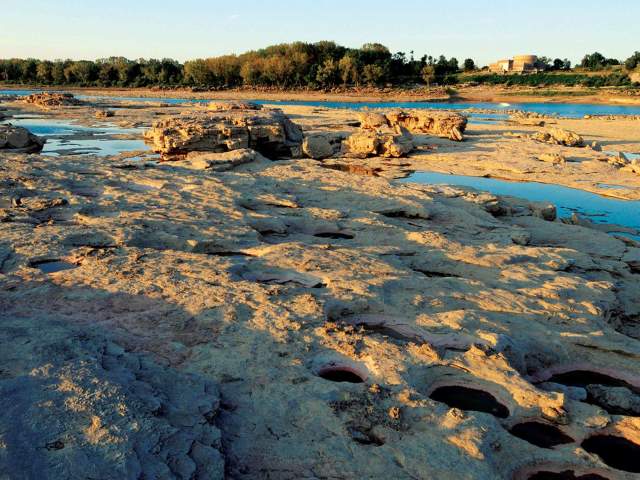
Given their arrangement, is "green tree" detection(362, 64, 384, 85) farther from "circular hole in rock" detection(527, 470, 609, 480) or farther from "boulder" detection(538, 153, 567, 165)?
"circular hole in rock" detection(527, 470, 609, 480)

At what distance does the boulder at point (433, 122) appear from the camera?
25.8 m

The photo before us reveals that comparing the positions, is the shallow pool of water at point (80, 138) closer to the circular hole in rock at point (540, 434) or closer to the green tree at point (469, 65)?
the circular hole in rock at point (540, 434)

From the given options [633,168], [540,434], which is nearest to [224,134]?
[633,168]

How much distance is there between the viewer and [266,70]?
7819cm

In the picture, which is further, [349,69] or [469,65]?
[469,65]

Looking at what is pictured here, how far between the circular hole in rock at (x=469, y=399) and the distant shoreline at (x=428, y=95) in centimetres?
6097

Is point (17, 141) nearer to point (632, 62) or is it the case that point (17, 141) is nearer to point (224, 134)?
point (224, 134)

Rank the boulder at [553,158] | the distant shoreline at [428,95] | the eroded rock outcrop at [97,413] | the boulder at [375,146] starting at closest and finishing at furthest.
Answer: the eroded rock outcrop at [97,413] < the boulder at [553,158] < the boulder at [375,146] < the distant shoreline at [428,95]

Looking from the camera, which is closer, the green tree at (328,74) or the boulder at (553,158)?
the boulder at (553,158)

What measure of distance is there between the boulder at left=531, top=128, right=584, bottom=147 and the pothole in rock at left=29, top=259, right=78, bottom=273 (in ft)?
76.7

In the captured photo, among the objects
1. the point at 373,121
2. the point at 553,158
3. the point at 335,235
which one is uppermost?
the point at 373,121

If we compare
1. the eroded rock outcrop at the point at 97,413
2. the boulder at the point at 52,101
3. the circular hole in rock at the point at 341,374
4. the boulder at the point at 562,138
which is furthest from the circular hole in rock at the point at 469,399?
the boulder at the point at 52,101

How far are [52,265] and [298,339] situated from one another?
11.9ft

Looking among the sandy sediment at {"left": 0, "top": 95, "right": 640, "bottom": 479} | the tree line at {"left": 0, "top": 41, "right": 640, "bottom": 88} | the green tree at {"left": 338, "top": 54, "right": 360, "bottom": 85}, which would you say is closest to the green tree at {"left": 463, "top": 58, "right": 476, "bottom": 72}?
the tree line at {"left": 0, "top": 41, "right": 640, "bottom": 88}
